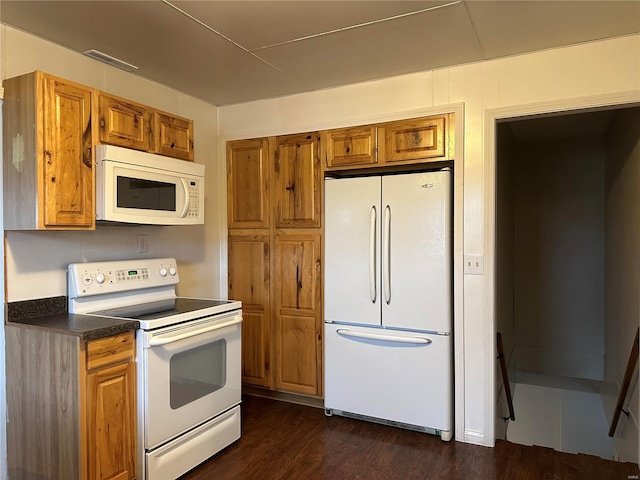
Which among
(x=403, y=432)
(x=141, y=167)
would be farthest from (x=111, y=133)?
(x=403, y=432)

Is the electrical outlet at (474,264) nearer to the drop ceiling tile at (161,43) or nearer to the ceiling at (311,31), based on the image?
the ceiling at (311,31)

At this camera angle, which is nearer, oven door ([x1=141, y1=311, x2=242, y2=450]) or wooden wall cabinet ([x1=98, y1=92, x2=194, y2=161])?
→ oven door ([x1=141, y1=311, x2=242, y2=450])

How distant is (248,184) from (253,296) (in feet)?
2.89

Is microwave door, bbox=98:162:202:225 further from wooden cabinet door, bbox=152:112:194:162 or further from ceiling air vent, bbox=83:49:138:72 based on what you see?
ceiling air vent, bbox=83:49:138:72

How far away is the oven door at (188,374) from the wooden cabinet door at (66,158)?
2.26ft

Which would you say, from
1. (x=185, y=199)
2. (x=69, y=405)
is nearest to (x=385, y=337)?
(x=185, y=199)

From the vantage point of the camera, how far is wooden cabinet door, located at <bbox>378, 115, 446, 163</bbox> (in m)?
2.79

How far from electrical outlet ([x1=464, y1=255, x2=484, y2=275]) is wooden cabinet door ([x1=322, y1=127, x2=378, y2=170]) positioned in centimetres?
89

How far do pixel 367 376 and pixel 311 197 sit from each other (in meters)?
1.30

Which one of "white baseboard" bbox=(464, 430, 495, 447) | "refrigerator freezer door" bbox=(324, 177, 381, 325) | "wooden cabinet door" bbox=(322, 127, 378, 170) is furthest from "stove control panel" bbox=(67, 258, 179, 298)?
"white baseboard" bbox=(464, 430, 495, 447)

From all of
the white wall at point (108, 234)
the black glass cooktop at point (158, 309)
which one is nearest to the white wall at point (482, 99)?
the white wall at point (108, 234)

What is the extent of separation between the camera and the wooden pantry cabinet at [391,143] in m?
2.78

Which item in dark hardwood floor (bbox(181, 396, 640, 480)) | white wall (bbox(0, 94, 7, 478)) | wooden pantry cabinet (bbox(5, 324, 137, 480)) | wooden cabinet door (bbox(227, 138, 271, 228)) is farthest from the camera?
wooden cabinet door (bbox(227, 138, 271, 228))

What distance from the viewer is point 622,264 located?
3600 millimetres
